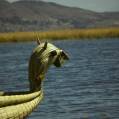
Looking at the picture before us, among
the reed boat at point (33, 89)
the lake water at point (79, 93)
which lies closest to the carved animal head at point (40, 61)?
the reed boat at point (33, 89)

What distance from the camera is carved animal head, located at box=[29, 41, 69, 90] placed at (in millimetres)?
9375

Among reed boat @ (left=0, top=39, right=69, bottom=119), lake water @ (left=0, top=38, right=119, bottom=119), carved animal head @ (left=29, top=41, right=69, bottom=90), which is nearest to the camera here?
reed boat @ (left=0, top=39, right=69, bottom=119)

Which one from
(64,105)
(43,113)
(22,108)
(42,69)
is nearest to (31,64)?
(42,69)

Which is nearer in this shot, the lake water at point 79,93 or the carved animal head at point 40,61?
the carved animal head at point 40,61

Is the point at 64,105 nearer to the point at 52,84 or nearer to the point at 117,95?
the point at 117,95

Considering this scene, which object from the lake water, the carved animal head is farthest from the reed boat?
the lake water

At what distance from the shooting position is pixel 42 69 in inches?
373

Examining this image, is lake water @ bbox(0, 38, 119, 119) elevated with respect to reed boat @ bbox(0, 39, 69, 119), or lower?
lower

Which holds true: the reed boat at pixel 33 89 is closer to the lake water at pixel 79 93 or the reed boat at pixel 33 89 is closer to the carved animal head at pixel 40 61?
the carved animal head at pixel 40 61

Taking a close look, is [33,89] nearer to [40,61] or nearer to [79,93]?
[40,61]

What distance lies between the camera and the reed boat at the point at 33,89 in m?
8.64

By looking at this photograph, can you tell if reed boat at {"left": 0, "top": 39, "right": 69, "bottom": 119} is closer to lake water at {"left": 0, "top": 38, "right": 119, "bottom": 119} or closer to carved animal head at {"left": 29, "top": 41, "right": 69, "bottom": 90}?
carved animal head at {"left": 29, "top": 41, "right": 69, "bottom": 90}

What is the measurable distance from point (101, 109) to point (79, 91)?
412 cm

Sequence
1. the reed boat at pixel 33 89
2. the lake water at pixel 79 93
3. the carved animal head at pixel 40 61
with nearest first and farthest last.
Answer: the reed boat at pixel 33 89 < the carved animal head at pixel 40 61 < the lake water at pixel 79 93
